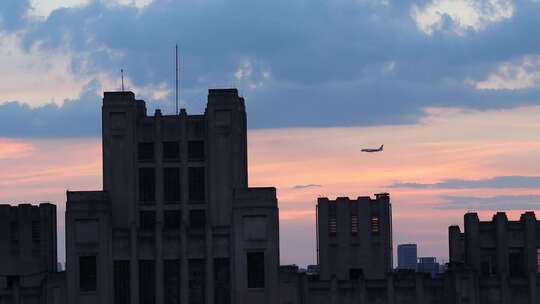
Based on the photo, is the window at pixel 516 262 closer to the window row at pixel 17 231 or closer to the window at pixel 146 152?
the window at pixel 146 152

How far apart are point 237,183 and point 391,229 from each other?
21.6 m

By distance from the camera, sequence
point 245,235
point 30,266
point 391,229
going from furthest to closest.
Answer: point 391,229 < point 30,266 < point 245,235

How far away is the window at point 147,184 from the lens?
117500mm

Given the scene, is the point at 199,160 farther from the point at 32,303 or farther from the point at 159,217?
the point at 32,303

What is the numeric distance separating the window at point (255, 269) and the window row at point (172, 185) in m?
11.3

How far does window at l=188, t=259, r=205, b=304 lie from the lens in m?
109

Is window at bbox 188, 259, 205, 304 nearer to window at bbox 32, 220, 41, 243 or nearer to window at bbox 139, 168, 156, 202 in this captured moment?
window at bbox 139, 168, 156, 202

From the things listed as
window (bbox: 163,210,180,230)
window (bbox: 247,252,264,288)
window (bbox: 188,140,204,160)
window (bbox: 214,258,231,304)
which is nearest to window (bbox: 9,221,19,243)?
window (bbox: 163,210,180,230)

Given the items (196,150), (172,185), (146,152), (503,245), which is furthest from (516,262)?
(146,152)

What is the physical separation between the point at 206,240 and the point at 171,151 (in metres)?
11.9

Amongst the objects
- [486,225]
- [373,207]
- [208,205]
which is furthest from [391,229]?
[208,205]

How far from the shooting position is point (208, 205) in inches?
4619

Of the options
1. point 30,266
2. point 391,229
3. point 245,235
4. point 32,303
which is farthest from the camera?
point 391,229

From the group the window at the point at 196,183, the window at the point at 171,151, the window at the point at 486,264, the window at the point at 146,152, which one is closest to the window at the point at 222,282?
the window at the point at 196,183
